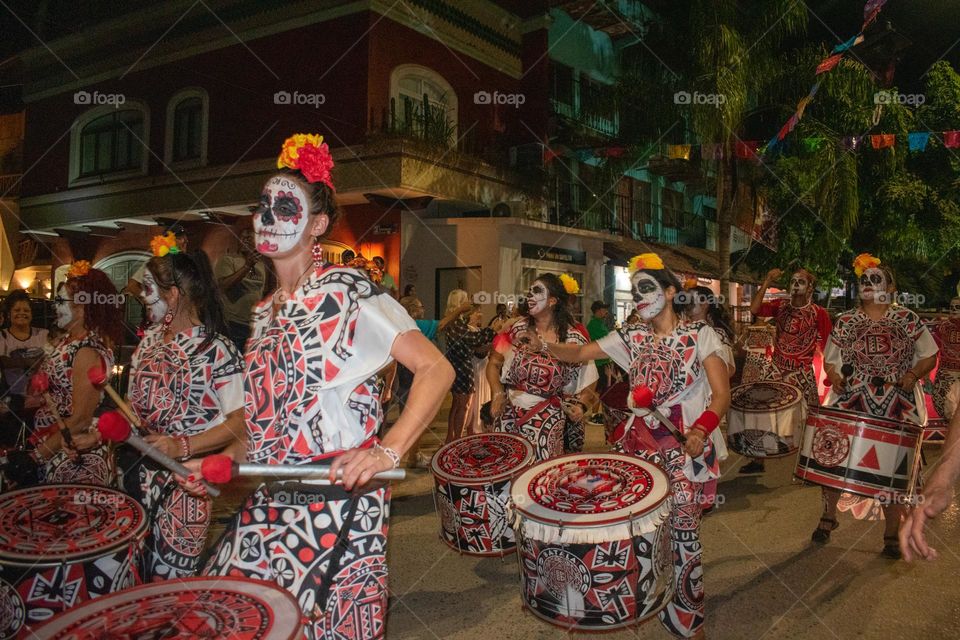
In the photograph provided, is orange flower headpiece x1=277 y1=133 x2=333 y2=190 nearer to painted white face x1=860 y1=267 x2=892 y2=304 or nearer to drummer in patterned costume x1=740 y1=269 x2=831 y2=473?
painted white face x1=860 y1=267 x2=892 y2=304

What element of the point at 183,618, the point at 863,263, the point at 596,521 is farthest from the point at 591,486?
the point at 863,263

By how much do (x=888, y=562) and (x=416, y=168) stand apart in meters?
12.5

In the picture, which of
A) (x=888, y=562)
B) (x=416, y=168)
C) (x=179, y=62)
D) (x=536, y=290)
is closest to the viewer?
(x=888, y=562)

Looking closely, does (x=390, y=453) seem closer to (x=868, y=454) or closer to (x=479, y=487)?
(x=479, y=487)

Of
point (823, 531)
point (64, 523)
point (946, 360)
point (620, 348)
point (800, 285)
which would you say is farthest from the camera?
point (946, 360)

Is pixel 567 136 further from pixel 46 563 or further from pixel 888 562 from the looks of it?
pixel 46 563

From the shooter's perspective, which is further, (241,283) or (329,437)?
(241,283)

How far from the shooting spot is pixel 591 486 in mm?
3418

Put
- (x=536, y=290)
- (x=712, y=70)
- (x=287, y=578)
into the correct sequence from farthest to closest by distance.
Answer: (x=712, y=70) < (x=536, y=290) < (x=287, y=578)

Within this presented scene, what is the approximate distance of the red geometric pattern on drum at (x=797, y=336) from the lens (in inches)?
335

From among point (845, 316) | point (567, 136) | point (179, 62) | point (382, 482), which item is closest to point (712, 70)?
point (567, 136)

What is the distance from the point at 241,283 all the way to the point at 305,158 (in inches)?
325

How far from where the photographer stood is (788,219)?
21.6 m

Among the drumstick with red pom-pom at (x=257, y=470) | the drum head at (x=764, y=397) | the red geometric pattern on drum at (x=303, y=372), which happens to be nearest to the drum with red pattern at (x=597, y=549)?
the red geometric pattern on drum at (x=303, y=372)
